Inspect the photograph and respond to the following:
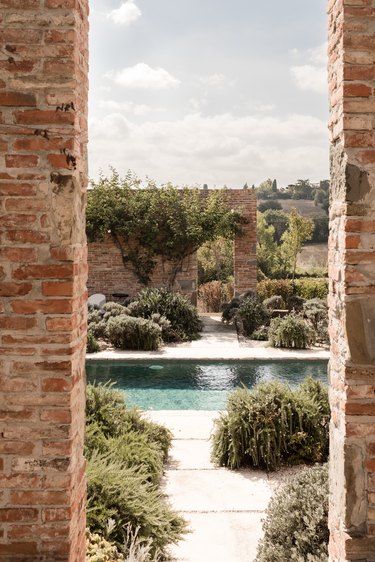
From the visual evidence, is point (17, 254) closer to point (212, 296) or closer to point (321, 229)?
point (212, 296)

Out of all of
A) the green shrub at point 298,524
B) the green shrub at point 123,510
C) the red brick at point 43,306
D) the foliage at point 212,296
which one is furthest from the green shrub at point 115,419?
the foliage at point 212,296

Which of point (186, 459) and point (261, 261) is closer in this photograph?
point (186, 459)

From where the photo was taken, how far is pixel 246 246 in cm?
1577

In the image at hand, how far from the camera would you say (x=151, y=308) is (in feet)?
41.3

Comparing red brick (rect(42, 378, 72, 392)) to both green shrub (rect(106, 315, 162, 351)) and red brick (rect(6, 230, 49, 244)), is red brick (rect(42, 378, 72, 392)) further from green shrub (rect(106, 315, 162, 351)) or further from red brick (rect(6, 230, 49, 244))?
green shrub (rect(106, 315, 162, 351))

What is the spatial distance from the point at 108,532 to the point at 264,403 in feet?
7.69

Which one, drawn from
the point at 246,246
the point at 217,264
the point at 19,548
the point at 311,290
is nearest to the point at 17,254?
the point at 19,548

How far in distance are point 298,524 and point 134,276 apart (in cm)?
1279

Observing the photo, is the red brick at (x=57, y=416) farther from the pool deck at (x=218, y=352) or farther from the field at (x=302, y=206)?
the field at (x=302, y=206)

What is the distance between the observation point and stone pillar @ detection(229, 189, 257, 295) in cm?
1563

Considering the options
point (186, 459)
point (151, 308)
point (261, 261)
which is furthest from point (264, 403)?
point (261, 261)

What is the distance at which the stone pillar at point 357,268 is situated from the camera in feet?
7.52

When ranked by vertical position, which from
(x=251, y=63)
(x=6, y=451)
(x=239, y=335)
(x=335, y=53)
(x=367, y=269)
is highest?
(x=251, y=63)

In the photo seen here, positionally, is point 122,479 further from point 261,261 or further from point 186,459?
point 261,261
